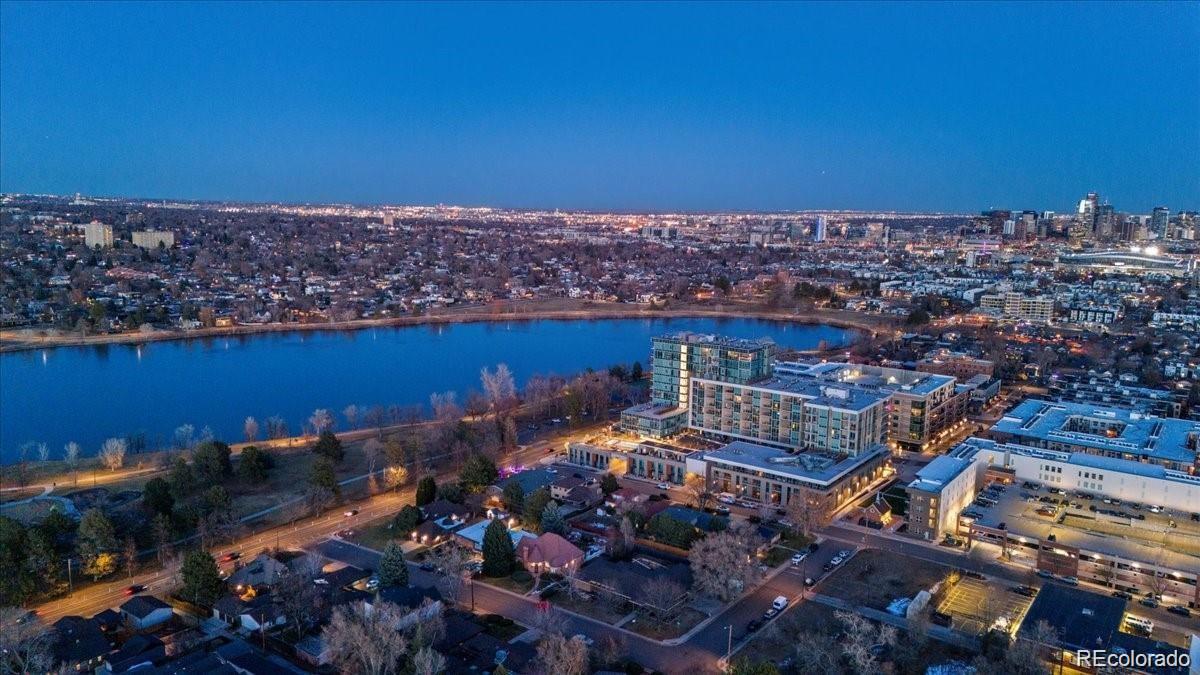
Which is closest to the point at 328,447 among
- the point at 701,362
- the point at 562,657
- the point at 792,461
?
the point at 701,362

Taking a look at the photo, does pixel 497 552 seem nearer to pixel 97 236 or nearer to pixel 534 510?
pixel 534 510

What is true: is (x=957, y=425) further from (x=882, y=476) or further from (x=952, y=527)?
(x=952, y=527)

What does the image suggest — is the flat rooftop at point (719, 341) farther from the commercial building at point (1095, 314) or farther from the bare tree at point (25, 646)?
the commercial building at point (1095, 314)

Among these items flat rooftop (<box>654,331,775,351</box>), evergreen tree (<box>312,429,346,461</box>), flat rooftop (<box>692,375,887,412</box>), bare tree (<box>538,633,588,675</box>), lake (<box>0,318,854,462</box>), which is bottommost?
lake (<box>0,318,854,462</box>)

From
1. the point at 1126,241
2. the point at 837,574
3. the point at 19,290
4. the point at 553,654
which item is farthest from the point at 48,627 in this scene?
the point at 1126,241

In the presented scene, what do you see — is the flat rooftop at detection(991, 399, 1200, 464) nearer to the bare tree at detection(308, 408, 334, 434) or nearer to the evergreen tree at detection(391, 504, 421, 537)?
the evergreen tree at detection(391, 504, 421, 537)

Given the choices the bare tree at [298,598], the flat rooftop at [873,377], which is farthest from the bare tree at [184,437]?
the flat rooftop at [873,377]

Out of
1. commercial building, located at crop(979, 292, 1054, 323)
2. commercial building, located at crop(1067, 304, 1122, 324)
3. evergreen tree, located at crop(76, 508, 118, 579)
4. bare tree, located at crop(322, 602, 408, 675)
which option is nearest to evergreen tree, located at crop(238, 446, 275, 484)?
evergreen tree, located at crop(76, 508, 118, 579)
